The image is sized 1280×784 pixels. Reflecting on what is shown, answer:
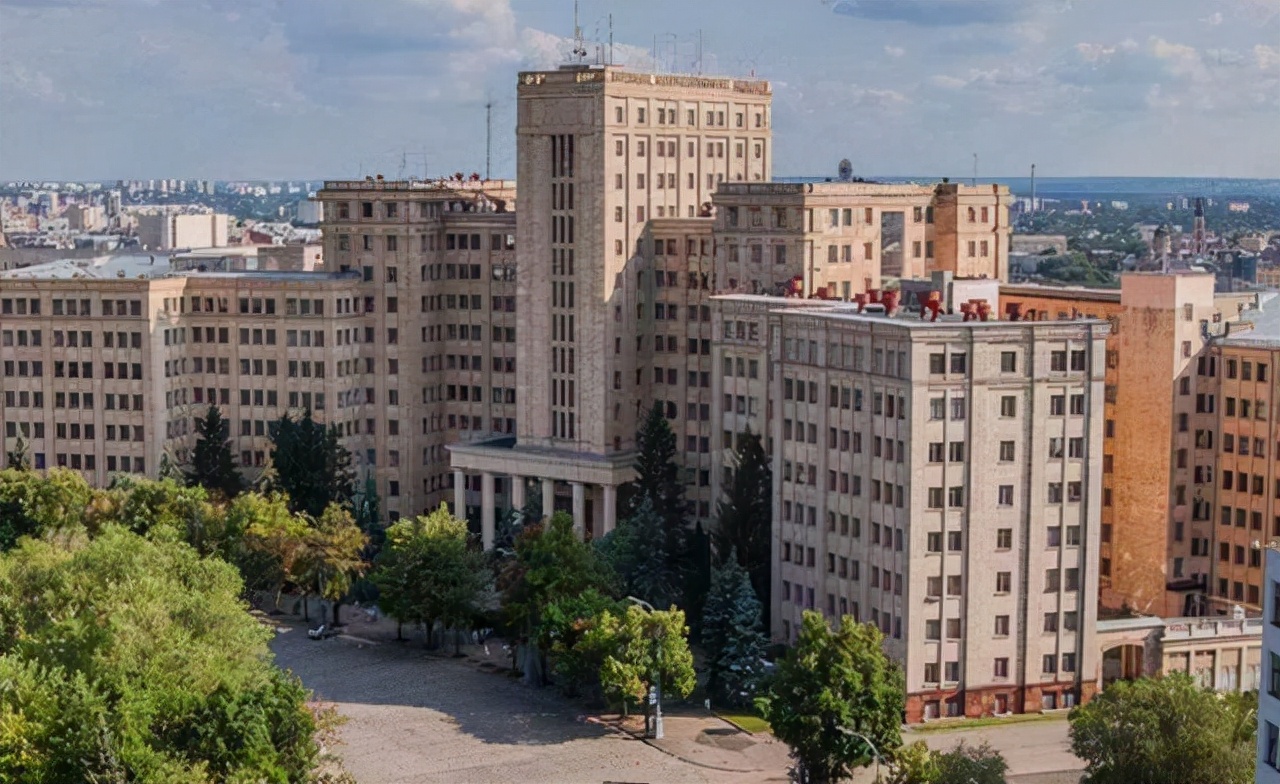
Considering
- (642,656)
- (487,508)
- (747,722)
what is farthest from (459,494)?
(747,722)

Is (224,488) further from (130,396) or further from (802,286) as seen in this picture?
(802,286)

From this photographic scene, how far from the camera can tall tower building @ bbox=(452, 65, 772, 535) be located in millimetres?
183000

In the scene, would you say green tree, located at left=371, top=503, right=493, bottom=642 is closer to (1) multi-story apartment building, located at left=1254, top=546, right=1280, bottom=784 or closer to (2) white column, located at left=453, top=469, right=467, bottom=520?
(2) white column, located at left=453, top=469, right=467, bottom=520

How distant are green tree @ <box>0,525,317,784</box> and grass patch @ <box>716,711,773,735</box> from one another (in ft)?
95.8

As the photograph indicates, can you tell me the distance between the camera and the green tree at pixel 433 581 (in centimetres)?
15825

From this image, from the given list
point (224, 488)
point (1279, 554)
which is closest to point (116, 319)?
point (224, 488)

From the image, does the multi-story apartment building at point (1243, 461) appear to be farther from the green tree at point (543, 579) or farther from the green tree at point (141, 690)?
the green tree at point (141, 690)

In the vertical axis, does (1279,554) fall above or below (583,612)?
above

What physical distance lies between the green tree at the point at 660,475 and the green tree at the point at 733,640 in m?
21.5

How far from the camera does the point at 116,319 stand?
653 feet

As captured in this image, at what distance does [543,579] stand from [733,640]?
14.6 m

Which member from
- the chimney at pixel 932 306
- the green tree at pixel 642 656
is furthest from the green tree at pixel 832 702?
the chimney at pixel 932 306

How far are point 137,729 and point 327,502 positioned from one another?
7601cm

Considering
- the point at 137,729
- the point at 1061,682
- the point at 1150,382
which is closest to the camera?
the point at 137,729
